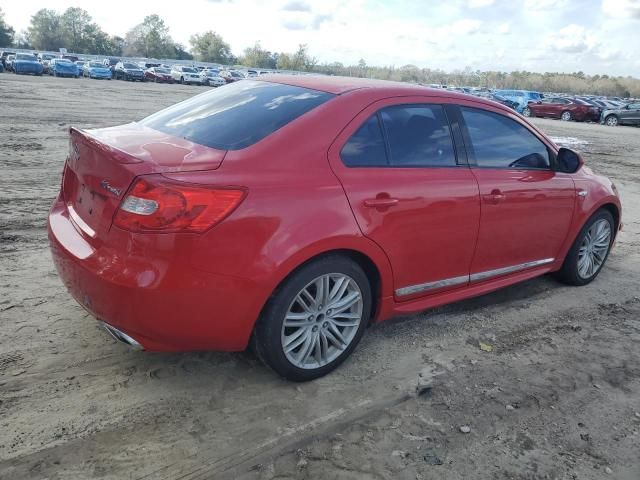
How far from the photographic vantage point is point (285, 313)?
285cm

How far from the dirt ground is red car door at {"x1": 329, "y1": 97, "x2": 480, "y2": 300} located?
580mm

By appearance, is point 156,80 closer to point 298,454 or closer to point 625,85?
A: point 298,454

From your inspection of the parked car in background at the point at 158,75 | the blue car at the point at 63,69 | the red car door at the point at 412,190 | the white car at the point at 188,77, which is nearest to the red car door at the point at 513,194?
the red car door at the point at 412,190

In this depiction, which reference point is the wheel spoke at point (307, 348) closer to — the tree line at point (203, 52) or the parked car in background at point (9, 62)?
the parked car in background at point (9, 62)

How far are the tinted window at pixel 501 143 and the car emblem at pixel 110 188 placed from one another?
2379 millimetres

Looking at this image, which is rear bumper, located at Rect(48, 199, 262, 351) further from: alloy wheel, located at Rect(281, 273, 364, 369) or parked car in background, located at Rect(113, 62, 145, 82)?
parked car in background, located at Rect(113, 62, 145, 82)

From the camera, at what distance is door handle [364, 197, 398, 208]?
304 cm

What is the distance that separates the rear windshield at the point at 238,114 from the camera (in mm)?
2971

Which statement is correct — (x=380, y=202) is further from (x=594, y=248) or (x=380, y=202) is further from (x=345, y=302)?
(x=594, y=248)

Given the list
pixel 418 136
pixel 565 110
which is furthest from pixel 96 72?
pixel 418 136

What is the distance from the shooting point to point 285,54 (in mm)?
124000

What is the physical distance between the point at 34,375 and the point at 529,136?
3.81 meters

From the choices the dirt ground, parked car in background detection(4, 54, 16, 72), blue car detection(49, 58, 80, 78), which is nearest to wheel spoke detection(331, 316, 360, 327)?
the dirt ground

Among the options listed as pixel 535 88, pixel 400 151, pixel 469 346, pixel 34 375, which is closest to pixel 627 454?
pixel 469 346
